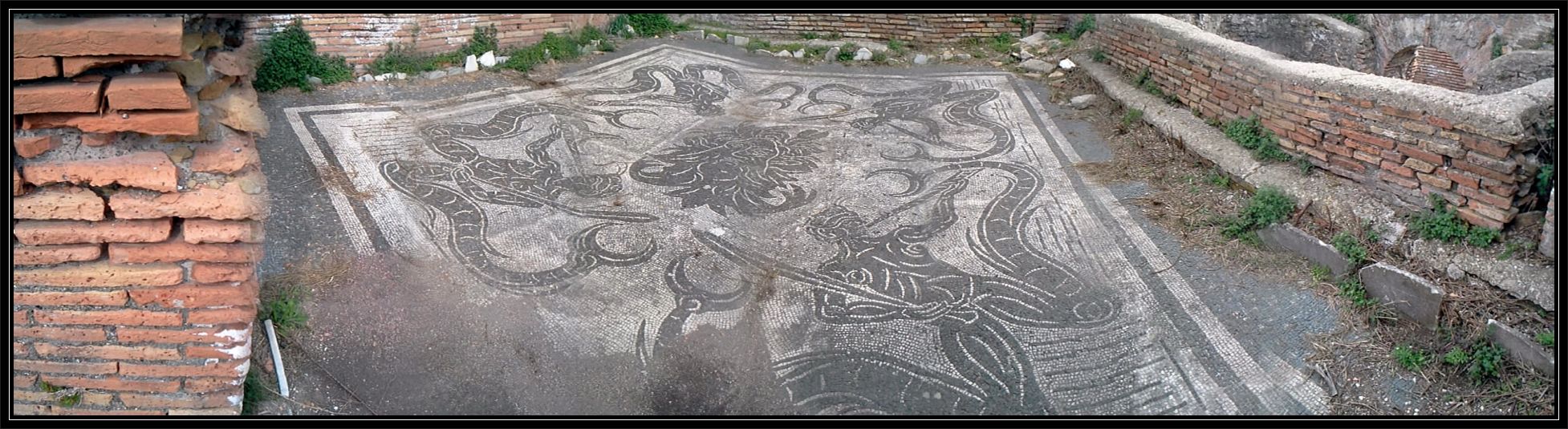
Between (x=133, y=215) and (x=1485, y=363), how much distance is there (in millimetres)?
4790

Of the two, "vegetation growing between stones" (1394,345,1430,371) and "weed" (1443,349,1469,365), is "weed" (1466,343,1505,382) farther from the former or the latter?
"vegetation growing between stones" (1394,345,1430,371)

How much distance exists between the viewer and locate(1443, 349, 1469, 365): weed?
3.95m

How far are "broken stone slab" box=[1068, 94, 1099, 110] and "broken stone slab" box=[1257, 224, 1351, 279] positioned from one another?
245cm

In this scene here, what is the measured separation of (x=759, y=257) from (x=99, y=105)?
2885mm

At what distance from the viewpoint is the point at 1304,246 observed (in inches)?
191

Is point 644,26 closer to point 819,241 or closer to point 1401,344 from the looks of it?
point 819,241

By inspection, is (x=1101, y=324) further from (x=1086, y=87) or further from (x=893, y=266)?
(x=1086, y=87)

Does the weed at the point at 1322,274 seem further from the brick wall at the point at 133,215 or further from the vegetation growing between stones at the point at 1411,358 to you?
the brick wall at the point at 133,215

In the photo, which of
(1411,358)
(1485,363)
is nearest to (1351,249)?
(1411,358)

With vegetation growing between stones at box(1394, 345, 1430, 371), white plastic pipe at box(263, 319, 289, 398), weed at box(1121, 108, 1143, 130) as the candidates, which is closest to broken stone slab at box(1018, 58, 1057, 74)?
weed at box(1121, 108, 1143, 130)

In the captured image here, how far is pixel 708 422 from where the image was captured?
3910mm

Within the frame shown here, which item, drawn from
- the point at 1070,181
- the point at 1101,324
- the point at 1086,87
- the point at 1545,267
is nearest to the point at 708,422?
the point at 1101,324

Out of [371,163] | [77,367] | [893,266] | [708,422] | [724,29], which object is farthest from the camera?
[724,29]

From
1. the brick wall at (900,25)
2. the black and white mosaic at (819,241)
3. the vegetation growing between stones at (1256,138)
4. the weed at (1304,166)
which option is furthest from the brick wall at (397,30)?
the weed at (1304,166)
